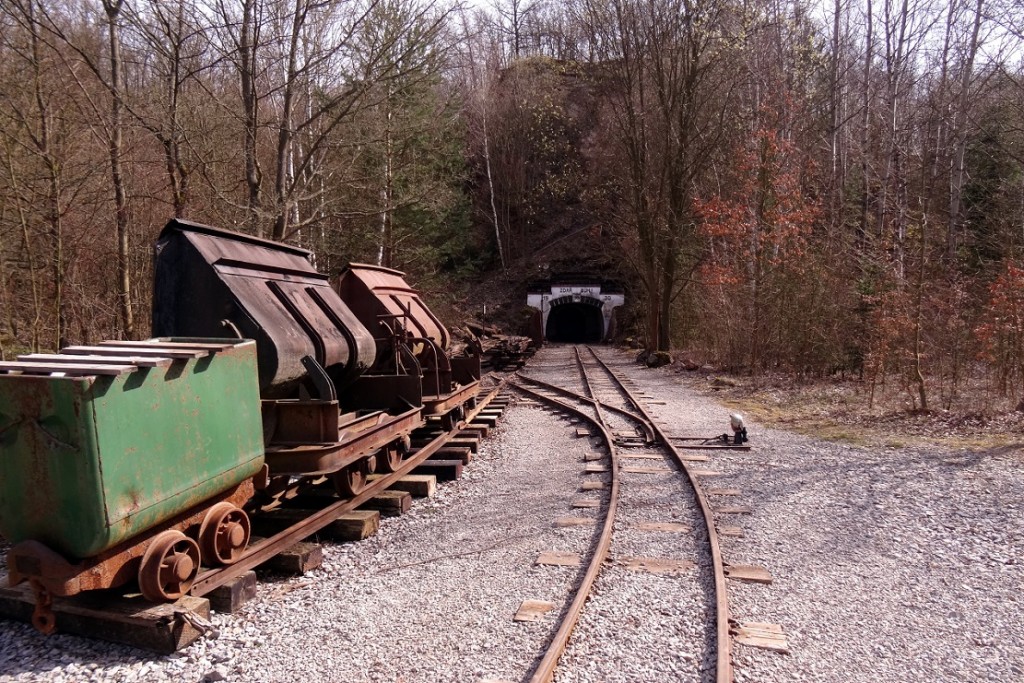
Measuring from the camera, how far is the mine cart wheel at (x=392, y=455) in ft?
23.8

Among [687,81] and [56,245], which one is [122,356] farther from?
[687,81]

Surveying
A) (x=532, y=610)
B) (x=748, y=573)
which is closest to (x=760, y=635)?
(x=748, y=573)

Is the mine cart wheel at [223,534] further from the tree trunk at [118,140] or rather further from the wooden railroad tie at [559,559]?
the tree trunk at [118,140]

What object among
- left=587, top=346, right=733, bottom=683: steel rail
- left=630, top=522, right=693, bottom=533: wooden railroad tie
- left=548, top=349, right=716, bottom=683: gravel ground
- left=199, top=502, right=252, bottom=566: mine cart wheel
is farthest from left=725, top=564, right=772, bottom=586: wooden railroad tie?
left=199, top=502, right=252, bottom=566: mine cart wheel

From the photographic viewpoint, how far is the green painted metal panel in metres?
3.45

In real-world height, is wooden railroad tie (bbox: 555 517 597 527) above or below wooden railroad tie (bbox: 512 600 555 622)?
above

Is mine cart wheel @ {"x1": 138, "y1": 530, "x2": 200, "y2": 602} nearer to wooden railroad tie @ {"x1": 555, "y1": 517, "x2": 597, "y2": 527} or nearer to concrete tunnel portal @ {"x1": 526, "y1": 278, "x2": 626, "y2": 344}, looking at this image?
wooden railroad tie @ {"x1": 555, "y1": 517, "x2": 597, "y2": 527}

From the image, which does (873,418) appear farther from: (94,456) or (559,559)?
(94,456)

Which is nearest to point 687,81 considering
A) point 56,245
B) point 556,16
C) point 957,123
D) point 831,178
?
point 831,178

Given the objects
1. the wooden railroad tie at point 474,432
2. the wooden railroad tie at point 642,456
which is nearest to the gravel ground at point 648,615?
the wooden railroad tie at point 642,456

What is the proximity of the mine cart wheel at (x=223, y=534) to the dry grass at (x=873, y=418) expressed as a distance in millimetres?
8792

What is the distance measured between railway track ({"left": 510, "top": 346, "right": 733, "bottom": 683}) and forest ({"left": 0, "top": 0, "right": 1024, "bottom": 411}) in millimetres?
5331

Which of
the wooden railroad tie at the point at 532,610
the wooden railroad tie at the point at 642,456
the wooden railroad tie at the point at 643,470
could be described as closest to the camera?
the wooden railroad tie at the point at 532,610

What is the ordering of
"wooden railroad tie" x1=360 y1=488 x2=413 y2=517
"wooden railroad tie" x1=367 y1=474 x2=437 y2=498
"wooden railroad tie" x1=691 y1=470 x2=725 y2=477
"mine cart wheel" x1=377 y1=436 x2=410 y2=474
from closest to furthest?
"wooden railroad tie" x1=360 y1=488 x2=413 y2=517 < "mine cart wheel" x1=377 y1=436 x2=410 y2=474 < "wooden railroad tie" x1=367 y1=474 x2=437 y2=498 < "wooden railroad tie" x1=691 y1=470 x2=725 y2=477
